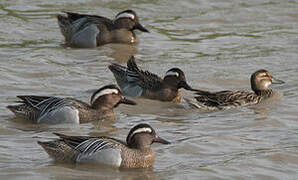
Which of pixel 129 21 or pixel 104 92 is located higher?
pixel 129 21

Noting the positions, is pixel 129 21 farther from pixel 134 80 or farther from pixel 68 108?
pixel 68 108

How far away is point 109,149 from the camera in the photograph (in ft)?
32.4

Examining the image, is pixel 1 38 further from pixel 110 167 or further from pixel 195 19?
pixel 110 167

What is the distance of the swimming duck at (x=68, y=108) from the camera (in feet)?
38.6

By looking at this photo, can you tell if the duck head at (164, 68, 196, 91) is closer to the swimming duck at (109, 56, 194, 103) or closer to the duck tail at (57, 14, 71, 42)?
the swimming duck at (109, 56, 194, 103)

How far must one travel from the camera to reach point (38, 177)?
31.0 feet

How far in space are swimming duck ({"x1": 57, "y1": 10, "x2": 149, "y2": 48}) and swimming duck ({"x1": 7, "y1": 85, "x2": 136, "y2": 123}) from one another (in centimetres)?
508

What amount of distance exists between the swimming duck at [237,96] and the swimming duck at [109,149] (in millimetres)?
2775

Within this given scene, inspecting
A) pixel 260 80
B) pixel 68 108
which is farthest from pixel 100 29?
pixel 68 108

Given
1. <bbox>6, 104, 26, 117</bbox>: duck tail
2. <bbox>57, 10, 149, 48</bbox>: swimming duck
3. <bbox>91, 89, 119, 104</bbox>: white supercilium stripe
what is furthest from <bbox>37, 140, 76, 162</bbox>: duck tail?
<bbox>57, 10, 149, 48</bbox>: swimming duck

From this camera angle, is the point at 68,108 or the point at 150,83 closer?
the point at 68,108

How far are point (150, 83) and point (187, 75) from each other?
1286mm

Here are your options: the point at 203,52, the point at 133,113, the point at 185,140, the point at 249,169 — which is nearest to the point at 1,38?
the point at 203,52

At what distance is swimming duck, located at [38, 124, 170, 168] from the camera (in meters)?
9.87
